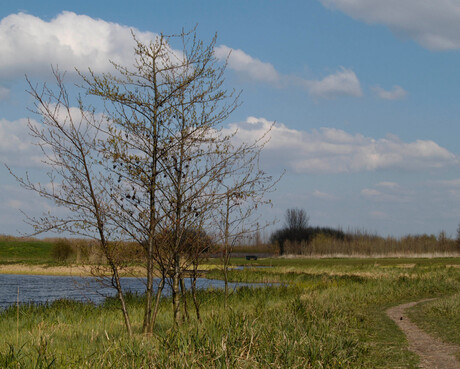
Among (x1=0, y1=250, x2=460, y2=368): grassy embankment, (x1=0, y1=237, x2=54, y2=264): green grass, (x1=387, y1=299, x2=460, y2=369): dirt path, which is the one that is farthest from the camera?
→ (x1=0, y1=237, x2=54, y2=264): green grass

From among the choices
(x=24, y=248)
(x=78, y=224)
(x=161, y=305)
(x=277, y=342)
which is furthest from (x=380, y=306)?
(x=24, y=248)

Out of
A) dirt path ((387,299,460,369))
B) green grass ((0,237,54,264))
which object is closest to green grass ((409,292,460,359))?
dirt path ((387,299,460,369))

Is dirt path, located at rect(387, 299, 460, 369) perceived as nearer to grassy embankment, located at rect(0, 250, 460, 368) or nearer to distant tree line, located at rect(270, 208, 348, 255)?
grassy embankment, located at rect(0, 250, 460, 368)

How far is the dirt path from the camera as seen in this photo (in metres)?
8.14

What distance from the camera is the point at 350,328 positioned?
10.5 metres

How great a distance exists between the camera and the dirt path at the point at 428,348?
8141mm

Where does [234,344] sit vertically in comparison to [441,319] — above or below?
above

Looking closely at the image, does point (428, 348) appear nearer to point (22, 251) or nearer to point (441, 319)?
point (441, 319)

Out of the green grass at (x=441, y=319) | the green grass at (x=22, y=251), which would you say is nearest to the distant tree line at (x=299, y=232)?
the green grass at (x=22, y=251)

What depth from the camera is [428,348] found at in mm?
9383

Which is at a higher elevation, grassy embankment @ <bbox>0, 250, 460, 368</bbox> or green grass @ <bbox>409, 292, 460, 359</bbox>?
grassy embankment @ <bbox>0, 250, 460, 368</bbox>

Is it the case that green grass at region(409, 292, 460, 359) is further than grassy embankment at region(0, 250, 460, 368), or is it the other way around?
green grass at region(409, 292, 460, 359)

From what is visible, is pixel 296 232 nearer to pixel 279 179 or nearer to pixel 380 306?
pixel 380 306

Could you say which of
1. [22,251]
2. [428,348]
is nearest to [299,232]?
[22,251]
